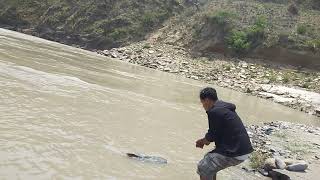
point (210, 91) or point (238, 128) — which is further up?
point (210, 91)

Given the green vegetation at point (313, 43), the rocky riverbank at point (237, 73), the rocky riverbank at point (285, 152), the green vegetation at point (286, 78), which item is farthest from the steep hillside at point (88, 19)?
the rocky riverbank at point (285, 152)

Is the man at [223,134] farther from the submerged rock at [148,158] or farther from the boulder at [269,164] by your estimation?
the boulder at [269,164]

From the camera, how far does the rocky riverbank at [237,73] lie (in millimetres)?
32531

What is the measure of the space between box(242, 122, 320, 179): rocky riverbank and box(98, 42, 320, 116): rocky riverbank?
1290 centimetres

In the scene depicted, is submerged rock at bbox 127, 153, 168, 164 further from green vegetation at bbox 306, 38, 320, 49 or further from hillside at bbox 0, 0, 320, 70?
green vegetation at bbox 306, 38, 320, 49

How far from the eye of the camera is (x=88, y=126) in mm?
A: 12297

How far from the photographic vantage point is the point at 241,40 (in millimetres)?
42844

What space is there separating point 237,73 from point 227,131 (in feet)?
106

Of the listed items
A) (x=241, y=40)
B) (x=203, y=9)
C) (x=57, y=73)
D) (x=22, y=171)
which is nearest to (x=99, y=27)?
(x=203, y=9)

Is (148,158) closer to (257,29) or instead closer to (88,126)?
(88,126)

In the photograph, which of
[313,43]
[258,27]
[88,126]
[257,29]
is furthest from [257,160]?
[258,27]

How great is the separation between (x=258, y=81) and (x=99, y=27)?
2142 cm

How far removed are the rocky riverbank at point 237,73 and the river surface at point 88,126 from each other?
10.4m

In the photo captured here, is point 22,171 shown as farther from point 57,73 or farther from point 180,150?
point 57,73
